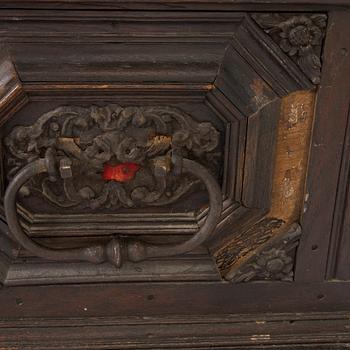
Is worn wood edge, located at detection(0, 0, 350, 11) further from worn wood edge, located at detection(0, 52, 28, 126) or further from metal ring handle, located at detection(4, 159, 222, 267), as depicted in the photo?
metal ring handle, located at detection(4, 159, 222, 267)

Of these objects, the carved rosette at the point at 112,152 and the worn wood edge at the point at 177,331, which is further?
the worn wood edge at the point at 177,331

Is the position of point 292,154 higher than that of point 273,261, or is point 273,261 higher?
point 292,154

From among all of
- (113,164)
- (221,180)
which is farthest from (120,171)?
(221,180)

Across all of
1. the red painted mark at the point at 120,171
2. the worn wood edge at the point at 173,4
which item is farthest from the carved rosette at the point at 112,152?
the worn wood edge at the point at 173,4

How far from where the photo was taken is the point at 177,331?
35.3 inches

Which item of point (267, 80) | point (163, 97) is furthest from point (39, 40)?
point (267, 80)

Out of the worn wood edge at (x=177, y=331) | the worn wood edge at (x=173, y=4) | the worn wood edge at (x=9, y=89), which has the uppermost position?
the worn wood edge at (x=173, y=4)

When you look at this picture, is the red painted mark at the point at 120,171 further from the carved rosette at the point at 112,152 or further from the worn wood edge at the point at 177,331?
the worn wood edge at the point at 177,331

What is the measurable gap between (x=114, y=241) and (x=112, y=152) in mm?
127

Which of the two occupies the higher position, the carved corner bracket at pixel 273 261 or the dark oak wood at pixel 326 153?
the dark oak wood at pixel 326 153

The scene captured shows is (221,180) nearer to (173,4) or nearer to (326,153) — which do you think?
(326,153)

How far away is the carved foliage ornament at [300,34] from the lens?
714mm

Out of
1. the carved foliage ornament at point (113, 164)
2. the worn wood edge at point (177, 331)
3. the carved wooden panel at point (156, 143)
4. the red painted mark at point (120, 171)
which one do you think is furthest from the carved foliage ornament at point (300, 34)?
the worn wood edge at point (177, 331)

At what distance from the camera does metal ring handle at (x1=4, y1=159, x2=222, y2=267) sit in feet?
Answer: 2.46
